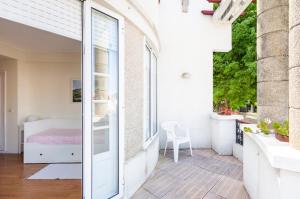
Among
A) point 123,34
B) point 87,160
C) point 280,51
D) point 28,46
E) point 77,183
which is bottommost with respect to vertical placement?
point 77,183

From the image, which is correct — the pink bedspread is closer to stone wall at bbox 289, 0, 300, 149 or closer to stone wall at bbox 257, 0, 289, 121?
stone wall at bbox 257, 0, 289, 121

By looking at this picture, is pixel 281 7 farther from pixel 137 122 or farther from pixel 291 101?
pixel 137 122

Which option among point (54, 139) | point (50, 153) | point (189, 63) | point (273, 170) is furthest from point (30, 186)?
point (189, 63)

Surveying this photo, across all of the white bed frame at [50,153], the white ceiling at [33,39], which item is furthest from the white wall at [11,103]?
the white bed frame at [50,153]

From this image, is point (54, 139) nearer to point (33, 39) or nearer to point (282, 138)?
point (33, 39)

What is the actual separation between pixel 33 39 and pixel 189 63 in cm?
434

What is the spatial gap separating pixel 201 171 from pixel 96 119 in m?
3.05

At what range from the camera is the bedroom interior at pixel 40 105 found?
18.5 feet

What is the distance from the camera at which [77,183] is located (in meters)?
4.44

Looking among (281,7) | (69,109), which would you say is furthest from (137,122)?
(69,109)

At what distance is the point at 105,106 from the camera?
3.18m

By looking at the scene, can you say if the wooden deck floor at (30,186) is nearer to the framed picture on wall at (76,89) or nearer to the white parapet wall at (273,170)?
the framed picture on wall at (76,89)

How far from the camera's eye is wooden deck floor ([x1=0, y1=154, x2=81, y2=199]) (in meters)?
3.85

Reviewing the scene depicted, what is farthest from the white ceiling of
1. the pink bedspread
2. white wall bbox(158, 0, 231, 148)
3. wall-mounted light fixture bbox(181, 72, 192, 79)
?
wall-mounted light fixture bbox(181, 72, 192, 79)
